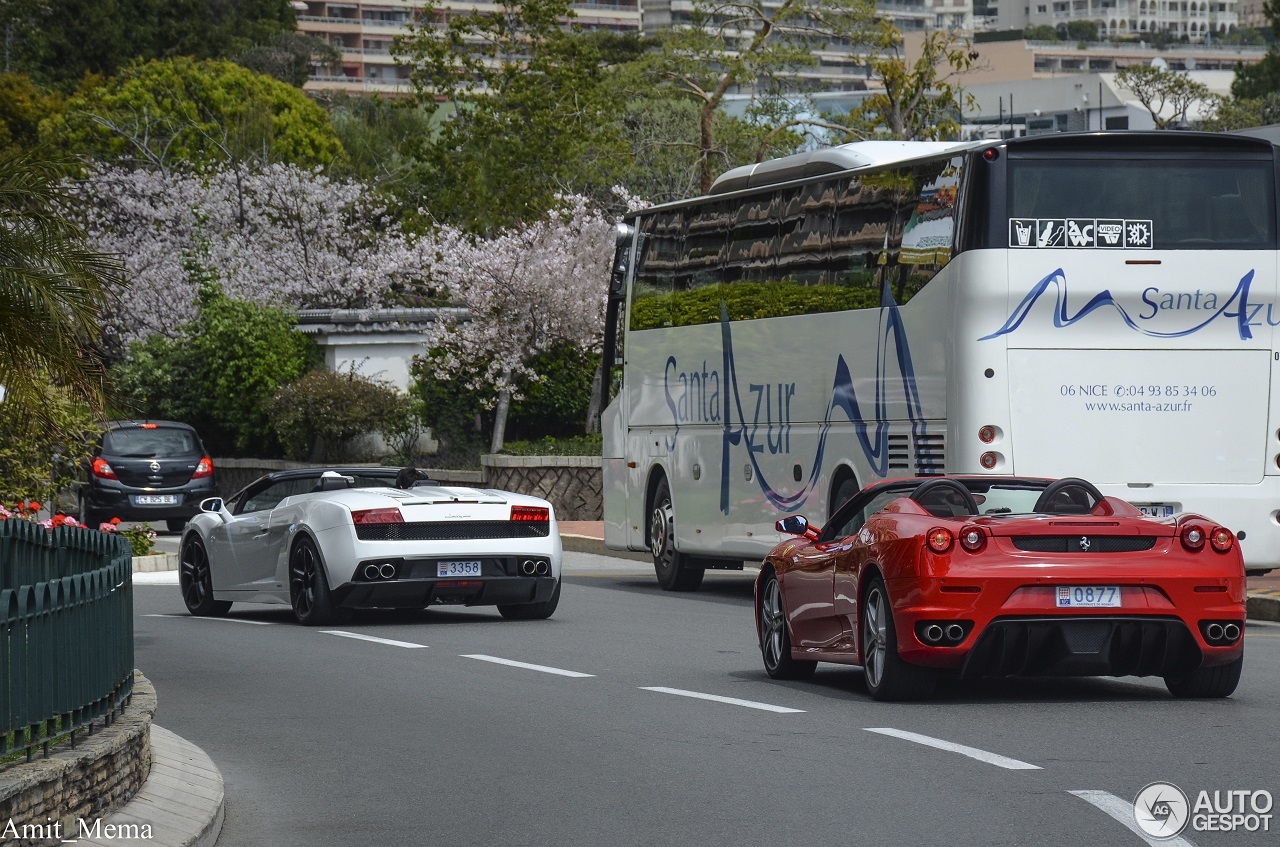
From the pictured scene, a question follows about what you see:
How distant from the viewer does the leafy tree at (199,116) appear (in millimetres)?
66000

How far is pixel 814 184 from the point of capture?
20000 millimetres

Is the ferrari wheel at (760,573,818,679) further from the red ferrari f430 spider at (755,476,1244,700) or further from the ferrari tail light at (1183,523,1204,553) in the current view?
the ferrari tail light at (1183,523,1204,553)

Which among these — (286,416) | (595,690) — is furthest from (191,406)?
(595,690)

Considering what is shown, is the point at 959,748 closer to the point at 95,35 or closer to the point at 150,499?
the point at 150,499

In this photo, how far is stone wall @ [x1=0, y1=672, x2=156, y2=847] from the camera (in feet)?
22.0

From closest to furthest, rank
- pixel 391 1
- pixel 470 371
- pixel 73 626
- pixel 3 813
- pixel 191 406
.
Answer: pixel 3 813 → pixel 73 626 → pixel 470 371 → pixel 191 406 → pixel 391 1

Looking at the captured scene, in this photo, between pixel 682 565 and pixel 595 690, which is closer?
pixel 595 690

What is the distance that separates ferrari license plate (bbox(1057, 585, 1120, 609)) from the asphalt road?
0.59 metres

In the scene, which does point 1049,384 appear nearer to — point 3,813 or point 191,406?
point 3,813

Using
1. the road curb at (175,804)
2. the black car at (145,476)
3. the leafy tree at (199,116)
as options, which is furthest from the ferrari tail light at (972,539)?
the leafy tree at (199,116)

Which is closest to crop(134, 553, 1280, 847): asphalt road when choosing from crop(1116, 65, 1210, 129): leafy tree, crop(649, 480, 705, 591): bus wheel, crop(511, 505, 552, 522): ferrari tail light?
crop(511, 505, 552, 522): ferrari tail light

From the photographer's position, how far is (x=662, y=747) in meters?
10.2

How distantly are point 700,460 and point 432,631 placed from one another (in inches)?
226

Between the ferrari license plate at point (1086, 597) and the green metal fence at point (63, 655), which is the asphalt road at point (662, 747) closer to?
the ferrari license plate at point (1086, 597)
